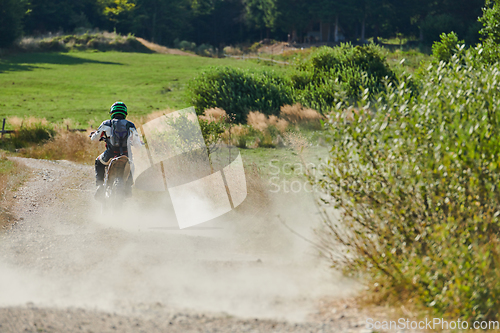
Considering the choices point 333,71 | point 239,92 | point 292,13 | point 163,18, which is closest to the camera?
point 333,71

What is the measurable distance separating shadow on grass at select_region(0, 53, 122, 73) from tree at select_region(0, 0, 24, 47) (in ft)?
7.71

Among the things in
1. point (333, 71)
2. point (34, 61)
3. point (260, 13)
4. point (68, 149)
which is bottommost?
point (34, 61)

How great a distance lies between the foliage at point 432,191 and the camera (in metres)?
5.38

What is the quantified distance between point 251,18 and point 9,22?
39642 millimetres

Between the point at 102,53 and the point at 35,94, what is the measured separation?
2613 cm

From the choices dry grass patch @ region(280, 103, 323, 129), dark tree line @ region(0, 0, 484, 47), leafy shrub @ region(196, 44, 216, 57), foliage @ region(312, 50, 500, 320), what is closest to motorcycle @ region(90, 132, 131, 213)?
foliage @ region(312, 50, 500, 320)

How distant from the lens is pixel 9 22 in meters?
57.0

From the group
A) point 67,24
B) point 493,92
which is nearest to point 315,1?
point 67,24

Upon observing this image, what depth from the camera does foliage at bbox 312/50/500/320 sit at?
212 inches

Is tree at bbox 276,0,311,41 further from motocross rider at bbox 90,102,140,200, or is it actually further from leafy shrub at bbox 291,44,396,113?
motocross rider at bbox 90,102,140,200

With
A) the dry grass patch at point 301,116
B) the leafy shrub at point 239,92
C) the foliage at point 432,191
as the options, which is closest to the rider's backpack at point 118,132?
the foliage at point 432,191

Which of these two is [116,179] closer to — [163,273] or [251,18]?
[163,273]

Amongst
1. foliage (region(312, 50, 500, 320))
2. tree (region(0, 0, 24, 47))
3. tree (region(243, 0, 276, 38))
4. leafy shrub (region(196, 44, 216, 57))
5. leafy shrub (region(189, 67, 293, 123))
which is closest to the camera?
foliage (region(312, 50, 500, 320))

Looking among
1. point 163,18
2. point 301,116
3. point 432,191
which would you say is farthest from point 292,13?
point 432,191
